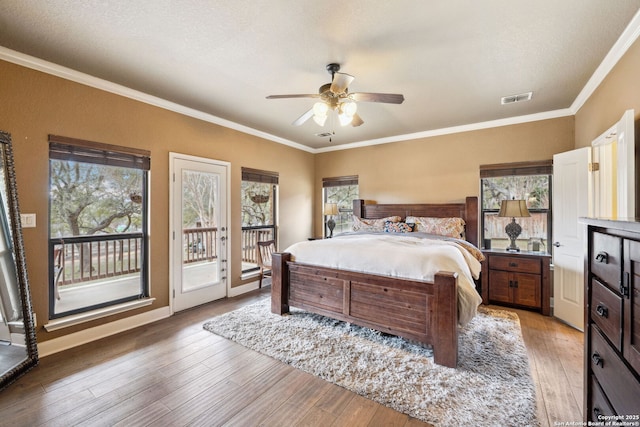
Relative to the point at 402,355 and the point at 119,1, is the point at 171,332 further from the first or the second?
the point at 119,1

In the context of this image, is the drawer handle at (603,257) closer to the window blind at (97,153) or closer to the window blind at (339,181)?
the window blind at (97,153)

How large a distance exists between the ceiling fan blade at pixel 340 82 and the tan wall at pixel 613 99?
2.21 metres

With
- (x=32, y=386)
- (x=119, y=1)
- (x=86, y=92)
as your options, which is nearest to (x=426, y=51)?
(x=119, y=1)

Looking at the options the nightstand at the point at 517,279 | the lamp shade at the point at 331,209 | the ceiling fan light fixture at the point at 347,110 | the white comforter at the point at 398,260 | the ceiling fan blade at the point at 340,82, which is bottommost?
the nightstand at the point at 517,279

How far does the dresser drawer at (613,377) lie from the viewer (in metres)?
0.99

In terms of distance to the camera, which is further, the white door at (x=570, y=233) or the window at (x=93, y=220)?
the white door at (x=570, y=233)

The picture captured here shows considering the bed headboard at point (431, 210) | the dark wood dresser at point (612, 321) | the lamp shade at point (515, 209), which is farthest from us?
the bed headboard at point (431, 210)

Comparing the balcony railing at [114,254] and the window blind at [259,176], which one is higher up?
the window blind at [259,176]

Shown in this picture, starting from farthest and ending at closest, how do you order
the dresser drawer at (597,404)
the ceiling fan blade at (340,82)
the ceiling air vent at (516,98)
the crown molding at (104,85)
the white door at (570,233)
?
the ceiling air vent at (516,98), the white door at (570,233), the crown molding at (104,85), the ceiling fan blade at (340,82), the dresser drawer at (597,404)

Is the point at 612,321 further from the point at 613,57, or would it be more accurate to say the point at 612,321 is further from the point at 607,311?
the point at 613,57

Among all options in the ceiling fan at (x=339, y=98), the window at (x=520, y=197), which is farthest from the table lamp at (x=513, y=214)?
the ceiling fan at (x=339, y=98)

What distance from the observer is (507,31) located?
2123 millimetres

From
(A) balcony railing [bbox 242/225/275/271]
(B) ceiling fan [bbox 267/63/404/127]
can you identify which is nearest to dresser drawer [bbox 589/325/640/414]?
(B) ceiling fan [bbox 267/63/404/127]

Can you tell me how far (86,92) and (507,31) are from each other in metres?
4.01
